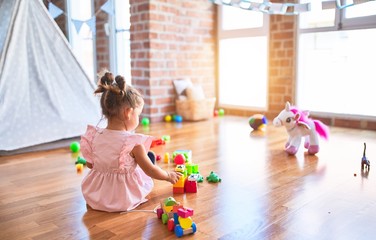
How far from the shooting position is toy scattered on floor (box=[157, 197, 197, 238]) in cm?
123

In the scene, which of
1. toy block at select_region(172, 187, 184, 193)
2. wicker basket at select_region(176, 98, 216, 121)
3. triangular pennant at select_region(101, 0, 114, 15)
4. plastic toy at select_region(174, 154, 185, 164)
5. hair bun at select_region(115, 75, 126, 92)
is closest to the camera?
hair bun at select_region(115, 75, 126, 92)

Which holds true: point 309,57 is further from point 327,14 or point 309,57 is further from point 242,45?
point 242,45

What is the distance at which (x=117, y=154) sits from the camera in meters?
1.44

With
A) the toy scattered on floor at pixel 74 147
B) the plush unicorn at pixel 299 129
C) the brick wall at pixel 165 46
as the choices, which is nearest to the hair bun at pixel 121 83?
the toy scattered on floor at pixel 74 147

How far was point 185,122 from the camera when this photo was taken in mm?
3643

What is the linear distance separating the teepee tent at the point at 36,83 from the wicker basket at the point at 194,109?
108 cm

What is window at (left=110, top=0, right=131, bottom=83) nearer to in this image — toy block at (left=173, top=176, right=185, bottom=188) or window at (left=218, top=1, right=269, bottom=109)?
window at (left=218, top=1, right=269, bottom=109)

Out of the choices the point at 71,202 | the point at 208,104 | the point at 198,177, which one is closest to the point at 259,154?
the point at 198,177

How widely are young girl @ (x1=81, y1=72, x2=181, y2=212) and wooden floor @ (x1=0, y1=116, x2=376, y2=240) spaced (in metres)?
0.06

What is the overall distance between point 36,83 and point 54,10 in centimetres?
70

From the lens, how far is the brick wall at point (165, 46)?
3578mm

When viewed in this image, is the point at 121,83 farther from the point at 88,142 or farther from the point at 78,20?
the point at 78,20

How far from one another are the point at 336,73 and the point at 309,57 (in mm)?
310

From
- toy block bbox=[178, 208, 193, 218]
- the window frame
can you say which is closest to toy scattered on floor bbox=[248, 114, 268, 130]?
the window frame
